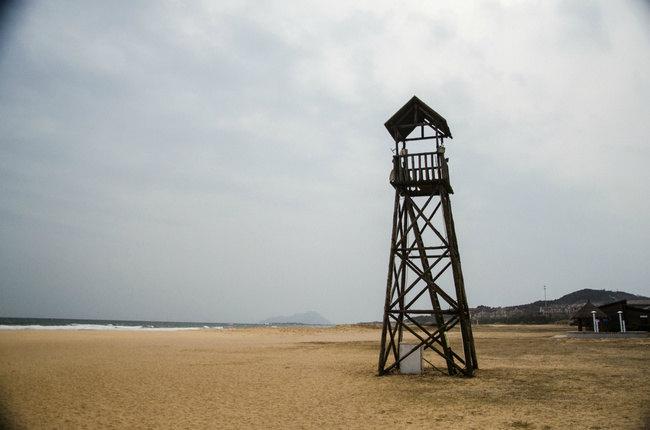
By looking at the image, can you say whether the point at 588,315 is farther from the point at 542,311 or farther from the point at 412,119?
the point at 542,311

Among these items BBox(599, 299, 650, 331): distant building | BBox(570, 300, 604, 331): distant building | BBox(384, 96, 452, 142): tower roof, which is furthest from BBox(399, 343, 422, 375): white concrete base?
BBox(570, 300, 604, 331): distant building

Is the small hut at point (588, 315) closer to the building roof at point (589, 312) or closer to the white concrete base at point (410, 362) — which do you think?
the building roof at point (589, 312)

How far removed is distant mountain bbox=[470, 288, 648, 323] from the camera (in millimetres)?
81250

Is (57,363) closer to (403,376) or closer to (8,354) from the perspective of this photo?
(8,354)

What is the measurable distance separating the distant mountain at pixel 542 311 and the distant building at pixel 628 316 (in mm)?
23906

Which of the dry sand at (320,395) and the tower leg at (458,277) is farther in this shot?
the tower leg at (458,277)

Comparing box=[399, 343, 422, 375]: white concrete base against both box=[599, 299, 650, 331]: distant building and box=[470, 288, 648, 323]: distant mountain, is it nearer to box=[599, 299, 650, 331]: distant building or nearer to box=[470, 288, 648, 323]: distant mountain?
box=[599, 299, 650, 331]: distant building

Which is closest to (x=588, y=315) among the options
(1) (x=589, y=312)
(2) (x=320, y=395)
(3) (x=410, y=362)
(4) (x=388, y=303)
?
(1) (x=589, y=312)

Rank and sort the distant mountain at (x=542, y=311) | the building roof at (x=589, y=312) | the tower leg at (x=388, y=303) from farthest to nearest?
the distant mountain at (x=542, y=311) < the building roof at (x=589, y=312) < the tower leg at (x=388, y=303)

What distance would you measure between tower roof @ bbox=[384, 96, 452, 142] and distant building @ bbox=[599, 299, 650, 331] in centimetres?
3361

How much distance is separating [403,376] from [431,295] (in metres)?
2.84

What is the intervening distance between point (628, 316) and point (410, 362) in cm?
3440

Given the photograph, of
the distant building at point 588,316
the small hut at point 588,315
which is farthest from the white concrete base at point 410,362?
the small hut at point 588,315

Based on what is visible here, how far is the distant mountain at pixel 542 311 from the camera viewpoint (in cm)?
8125
